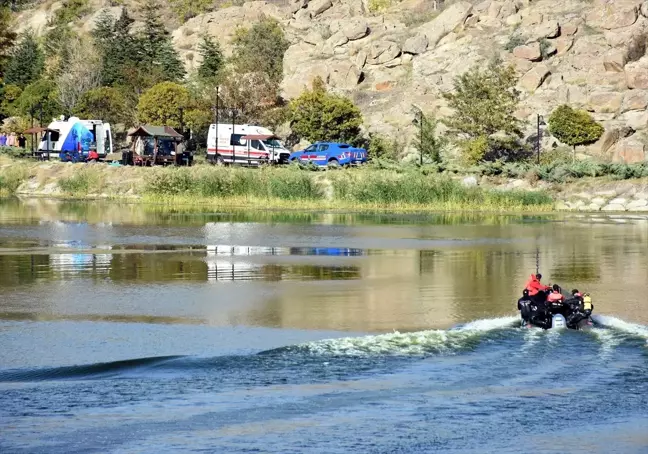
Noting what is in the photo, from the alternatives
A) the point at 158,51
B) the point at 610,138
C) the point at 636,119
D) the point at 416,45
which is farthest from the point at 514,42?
the point at 158,51

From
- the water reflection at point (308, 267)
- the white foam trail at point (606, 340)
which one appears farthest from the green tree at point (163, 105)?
the white foam trail at point (606, 340)

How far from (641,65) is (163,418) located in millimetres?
70961

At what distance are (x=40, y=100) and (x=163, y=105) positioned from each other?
16.5 m

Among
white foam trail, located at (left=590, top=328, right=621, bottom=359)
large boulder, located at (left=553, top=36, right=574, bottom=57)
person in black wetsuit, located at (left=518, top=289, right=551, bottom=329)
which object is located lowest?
white foam trail, located at (left=590, top=328, right=621, bottom=359)

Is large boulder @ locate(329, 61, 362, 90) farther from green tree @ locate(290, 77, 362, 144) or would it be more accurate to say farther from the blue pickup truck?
the blue pickup truck

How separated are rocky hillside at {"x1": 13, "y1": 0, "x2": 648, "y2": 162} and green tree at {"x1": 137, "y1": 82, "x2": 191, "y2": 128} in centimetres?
909

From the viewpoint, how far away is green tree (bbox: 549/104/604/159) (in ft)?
235

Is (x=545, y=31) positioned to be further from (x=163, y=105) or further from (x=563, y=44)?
(x=163, y=105)

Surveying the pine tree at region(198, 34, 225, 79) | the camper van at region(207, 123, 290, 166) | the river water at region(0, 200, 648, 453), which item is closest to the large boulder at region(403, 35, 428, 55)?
the pine tree at region(198, 34, 225, 79)

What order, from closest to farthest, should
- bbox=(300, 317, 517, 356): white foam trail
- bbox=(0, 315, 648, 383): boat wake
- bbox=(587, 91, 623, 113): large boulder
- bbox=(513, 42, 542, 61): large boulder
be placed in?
bbox=(0, 315, 648, 383): boat wake < bbox=(300, 317, 517, 356): white foam trail < bbox=(587, 91, 623, 113): large boulder < bbox=(513, 42, 542, 61): large boulder

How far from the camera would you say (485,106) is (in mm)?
69312

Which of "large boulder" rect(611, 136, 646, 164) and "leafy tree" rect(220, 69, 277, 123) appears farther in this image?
"leafy tree" rect(220, 69, 277, 123)

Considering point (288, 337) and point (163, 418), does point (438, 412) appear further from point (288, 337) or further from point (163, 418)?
point (288, 337)

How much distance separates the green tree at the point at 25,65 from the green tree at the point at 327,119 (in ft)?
135
